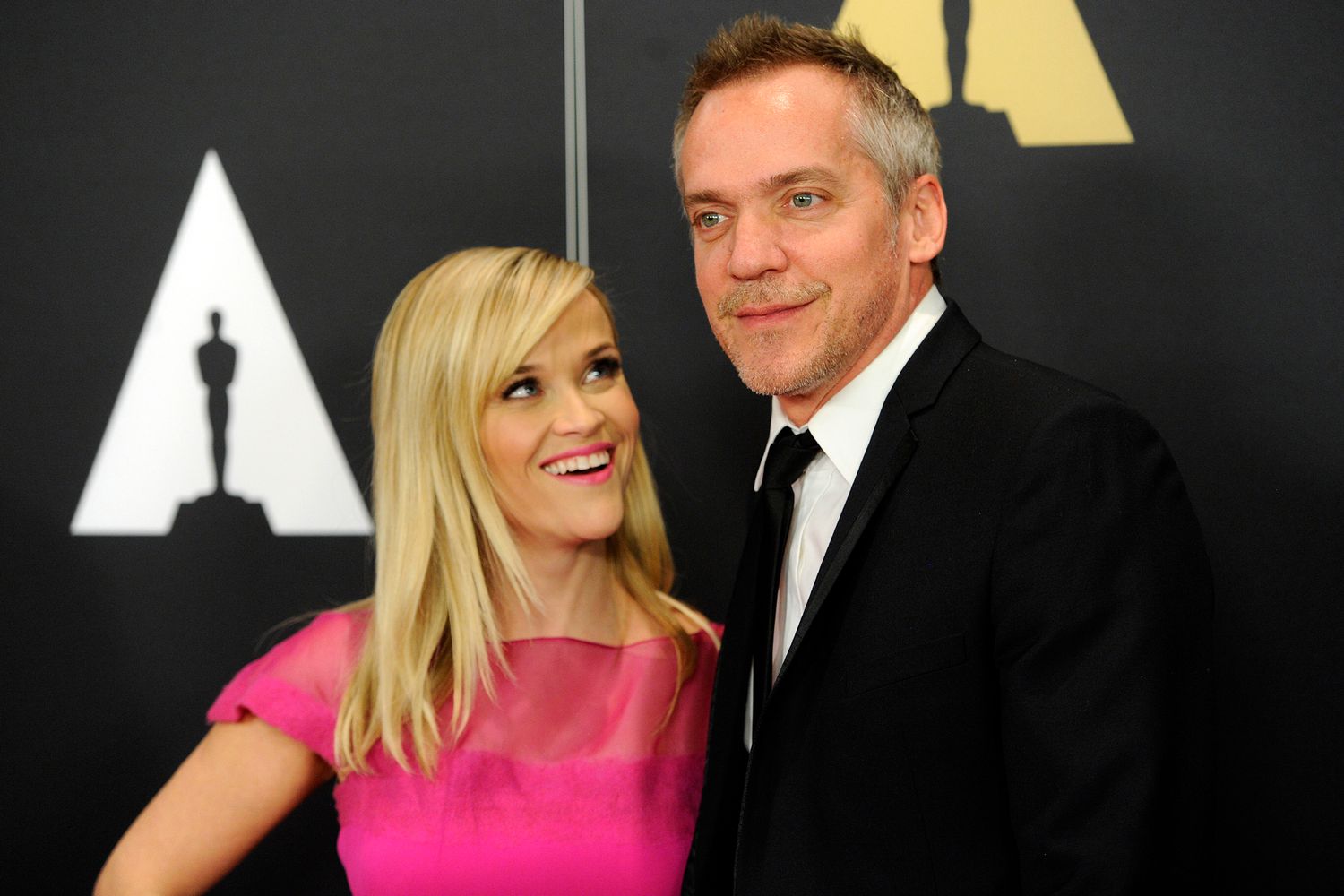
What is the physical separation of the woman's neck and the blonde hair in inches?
1.2

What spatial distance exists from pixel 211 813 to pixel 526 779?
1.53 ft

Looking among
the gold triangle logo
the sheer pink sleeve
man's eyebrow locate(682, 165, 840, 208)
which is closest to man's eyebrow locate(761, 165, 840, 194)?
man's eyebrow locate(682, 165, 840, 208)

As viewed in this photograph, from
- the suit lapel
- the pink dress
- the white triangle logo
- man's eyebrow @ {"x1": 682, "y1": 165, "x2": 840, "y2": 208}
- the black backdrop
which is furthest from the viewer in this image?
the white triangle logo

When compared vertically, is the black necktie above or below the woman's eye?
below

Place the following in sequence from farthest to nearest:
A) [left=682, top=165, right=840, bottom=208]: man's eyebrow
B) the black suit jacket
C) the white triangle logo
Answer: the white triangle logo → [left=682, top=165, right=840, bottom=208]: man's eyebrow → the black suit jacket

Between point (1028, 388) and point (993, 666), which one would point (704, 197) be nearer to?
point (1028, 388)

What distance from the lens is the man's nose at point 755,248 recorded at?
5.28 feet

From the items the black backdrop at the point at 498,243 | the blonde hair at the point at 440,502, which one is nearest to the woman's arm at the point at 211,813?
the blonde hair at the point at 440,502

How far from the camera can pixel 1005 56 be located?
231 cm

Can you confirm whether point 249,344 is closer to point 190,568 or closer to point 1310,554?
point 190,568

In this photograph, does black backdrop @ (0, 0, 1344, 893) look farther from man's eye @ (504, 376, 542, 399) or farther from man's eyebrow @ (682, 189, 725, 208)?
man's eyebrow @ (682, 189, 725, 208)

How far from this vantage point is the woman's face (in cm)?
192

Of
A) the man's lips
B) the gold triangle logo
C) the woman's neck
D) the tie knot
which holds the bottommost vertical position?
the woman's neck

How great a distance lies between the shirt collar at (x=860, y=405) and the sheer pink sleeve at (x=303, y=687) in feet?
2.76
